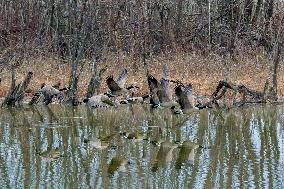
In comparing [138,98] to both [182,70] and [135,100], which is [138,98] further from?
[182,70]

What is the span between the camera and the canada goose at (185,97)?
9492 mm

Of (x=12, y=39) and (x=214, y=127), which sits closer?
(x=214, y=127)

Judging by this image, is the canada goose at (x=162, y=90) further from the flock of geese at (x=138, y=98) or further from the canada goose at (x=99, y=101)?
the canada goose at (x=99, y=101)

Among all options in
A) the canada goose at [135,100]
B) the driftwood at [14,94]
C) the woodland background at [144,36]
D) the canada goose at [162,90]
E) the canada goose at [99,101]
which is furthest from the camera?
the woodland background at [144,36]

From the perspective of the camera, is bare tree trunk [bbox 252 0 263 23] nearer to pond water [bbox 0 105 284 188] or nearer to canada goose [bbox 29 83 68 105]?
canada goose [bbox 29 83 68 105]

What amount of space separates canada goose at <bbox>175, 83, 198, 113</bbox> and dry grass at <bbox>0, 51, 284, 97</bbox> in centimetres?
444

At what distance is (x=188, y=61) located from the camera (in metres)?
17.4

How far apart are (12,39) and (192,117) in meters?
10.4

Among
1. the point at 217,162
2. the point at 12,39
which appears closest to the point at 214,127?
the point at 217,162

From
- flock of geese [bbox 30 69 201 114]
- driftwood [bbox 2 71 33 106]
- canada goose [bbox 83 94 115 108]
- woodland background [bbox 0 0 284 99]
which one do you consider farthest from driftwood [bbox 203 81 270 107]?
driftwood [bbox 2 71 33 106]

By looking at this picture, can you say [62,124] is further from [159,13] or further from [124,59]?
[159,13]

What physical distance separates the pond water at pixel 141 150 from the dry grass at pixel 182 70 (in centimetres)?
340

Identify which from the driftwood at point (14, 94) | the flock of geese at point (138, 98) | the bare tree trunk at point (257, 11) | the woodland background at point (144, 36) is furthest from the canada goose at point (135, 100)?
the bare tree trunk at point (257, 11)

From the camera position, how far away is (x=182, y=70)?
16562 millimetres
